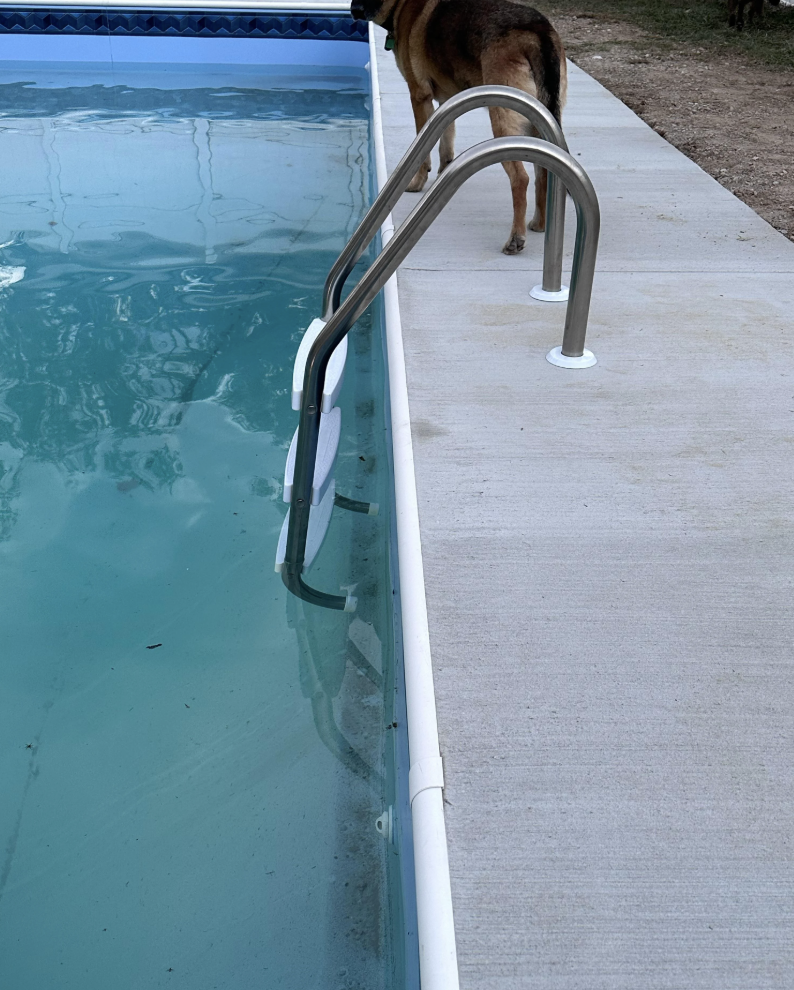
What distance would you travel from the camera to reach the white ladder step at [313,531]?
2.38 m

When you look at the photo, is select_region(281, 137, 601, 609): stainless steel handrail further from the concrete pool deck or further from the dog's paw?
the dog's paw

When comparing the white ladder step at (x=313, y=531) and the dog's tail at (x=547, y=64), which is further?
the dog's tail at (x=547, y=64)

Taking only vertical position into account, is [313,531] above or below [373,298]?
below

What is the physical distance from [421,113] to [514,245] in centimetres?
110

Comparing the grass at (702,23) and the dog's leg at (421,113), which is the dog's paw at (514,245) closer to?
the dog's leg at (421,113)

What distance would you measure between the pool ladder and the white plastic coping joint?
0.78 feet

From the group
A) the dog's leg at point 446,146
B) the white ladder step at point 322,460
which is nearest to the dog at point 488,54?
the dog's leg at point 446,146

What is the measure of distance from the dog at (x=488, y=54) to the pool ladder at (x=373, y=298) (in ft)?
2.47

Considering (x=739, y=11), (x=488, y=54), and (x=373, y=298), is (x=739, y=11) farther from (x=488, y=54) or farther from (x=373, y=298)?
(x=373, y=298)

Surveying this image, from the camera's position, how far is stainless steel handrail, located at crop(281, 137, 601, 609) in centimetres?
205

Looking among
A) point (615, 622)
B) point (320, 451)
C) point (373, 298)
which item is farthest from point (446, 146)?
point (615, 622)

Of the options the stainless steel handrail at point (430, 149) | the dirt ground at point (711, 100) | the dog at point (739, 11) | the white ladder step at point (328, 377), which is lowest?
the dirt ground at point (711, 100)

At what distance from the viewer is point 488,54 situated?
3.61 m

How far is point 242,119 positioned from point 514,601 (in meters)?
7.34
